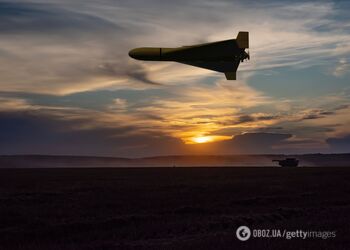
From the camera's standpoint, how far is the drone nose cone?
19.8 metres

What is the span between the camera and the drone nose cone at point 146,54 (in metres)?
19.8

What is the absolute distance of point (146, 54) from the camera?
19.9m
